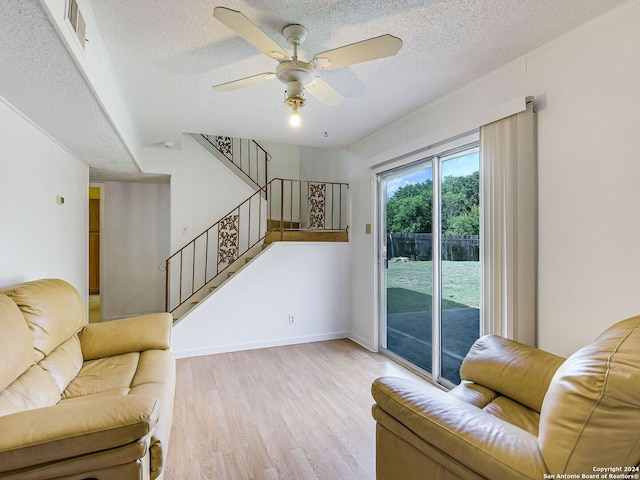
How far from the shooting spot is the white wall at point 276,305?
3.92m

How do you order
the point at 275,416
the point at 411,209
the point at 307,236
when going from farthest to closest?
the point at 307,236
the point at 411,209
the point at 275,416

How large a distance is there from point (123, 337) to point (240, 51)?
2.21m

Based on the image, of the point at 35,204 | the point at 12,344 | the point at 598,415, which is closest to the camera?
the point at 598,415

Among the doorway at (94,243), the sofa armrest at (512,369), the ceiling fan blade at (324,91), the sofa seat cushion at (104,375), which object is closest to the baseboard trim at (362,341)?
the sofa armrest at (512,369)

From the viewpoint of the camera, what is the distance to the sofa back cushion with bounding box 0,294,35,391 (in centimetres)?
145

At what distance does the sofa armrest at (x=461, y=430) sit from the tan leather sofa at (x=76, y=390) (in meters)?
0.98

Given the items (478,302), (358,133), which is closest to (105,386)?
(478,302)

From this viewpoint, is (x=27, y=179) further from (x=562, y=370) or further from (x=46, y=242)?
(x=562, y=370)

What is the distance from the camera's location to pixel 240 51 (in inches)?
84.8

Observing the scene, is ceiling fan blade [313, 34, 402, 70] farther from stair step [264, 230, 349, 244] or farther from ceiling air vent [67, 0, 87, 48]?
stair step [264, 230, 349, 244]

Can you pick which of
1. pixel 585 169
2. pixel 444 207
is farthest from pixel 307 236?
pixel 585 169

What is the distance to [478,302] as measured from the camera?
9.07ft

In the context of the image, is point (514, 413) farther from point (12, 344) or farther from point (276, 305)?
point (276, 305)

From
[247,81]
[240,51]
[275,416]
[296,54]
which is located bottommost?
[275,416]
